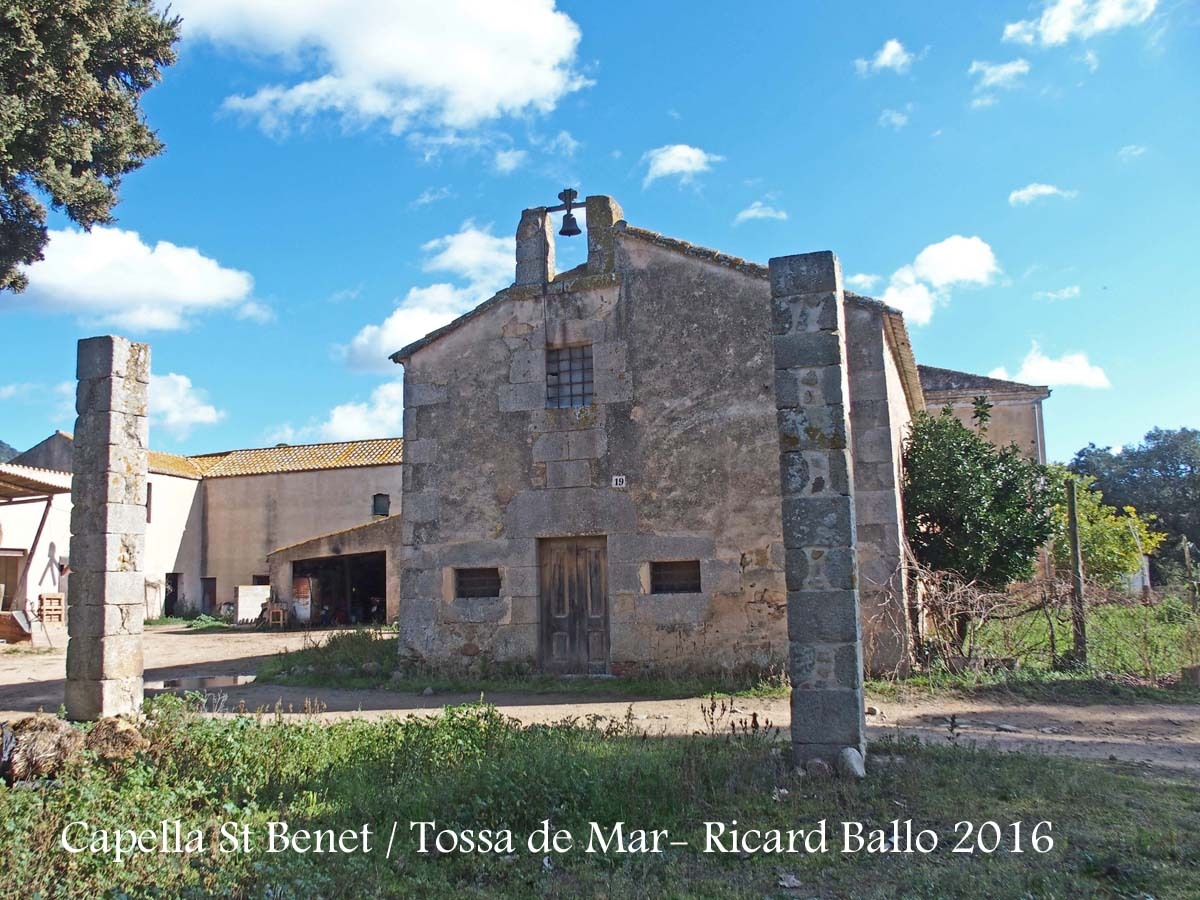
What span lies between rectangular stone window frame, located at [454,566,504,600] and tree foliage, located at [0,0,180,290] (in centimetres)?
826

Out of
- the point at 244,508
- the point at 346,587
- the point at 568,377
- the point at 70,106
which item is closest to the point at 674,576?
the point at 568,377

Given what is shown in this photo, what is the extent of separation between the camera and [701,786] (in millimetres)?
6059

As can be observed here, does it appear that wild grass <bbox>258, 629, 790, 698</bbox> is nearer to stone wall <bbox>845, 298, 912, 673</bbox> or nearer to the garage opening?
stone wall <bbox>845, 298, 912, 673</bbox>

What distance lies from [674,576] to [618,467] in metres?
1.64

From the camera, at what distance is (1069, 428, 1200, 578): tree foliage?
112 feet

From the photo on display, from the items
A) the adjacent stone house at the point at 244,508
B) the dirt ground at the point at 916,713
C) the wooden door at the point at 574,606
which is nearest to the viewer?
the dirt ground at the point at 916,713

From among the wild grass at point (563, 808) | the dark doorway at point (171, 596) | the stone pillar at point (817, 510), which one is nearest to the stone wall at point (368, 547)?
the dark doorway at point (171, 596)

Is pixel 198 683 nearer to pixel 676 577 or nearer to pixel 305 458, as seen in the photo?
pixel 676 577

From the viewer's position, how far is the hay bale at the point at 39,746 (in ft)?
20.8

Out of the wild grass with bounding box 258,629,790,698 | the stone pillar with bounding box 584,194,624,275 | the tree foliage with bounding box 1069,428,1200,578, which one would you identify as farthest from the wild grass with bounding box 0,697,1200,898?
the tree foliage with bounding box 1069,428,1200,578

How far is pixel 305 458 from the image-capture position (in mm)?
31266

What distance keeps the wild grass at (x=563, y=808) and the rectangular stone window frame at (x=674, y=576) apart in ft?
13.3

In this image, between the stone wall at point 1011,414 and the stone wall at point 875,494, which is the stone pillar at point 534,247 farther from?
the stone wall at point 1011,414

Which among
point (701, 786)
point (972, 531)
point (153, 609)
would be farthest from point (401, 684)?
point (153, 609)
